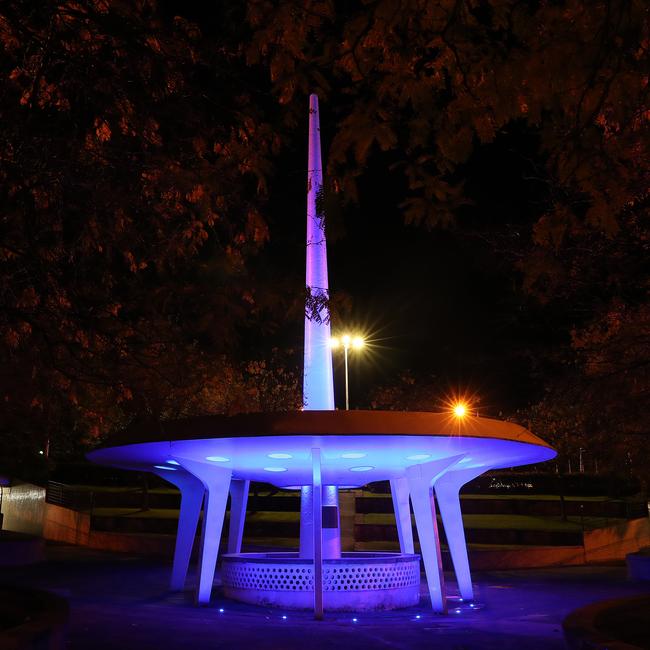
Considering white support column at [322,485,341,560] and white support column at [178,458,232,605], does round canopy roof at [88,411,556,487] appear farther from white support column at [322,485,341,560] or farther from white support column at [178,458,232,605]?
white support column at [322,485,341,560]

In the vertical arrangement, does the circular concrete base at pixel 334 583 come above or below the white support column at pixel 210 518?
below

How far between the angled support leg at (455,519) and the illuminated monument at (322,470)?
2cm

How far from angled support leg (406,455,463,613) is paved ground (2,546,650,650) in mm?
452

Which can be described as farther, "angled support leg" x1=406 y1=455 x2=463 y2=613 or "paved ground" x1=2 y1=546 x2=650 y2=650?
"angled support leg" x1=406 y1=455 x2=463 y2=613

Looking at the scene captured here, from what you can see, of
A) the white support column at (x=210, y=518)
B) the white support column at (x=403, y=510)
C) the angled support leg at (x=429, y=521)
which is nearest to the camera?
the angled support leg at (x=429, y=521)

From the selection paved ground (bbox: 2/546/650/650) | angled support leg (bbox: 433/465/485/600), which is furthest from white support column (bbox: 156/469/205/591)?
angled support leg (bbox: 433/465/485/600)

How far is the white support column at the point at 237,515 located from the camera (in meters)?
18.1

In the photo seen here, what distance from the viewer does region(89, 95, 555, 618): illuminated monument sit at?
12.5 metres

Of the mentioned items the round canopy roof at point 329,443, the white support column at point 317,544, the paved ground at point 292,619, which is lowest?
the paved ground at point 292,619

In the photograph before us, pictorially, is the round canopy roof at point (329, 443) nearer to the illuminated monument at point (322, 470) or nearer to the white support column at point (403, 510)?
the illuminated monument at point (322, 470)

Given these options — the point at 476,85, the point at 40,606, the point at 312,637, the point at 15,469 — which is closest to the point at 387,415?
the point at 312,637

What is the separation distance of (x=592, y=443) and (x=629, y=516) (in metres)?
12.9

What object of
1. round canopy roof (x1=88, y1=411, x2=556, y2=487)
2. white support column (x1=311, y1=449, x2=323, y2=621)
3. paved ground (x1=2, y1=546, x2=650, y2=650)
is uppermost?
round canopy roof (x1=88, y1=411, x2=556, y2=487)

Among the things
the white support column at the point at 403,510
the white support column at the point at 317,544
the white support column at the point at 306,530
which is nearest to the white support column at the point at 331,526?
the white support column at the point at 306,530
